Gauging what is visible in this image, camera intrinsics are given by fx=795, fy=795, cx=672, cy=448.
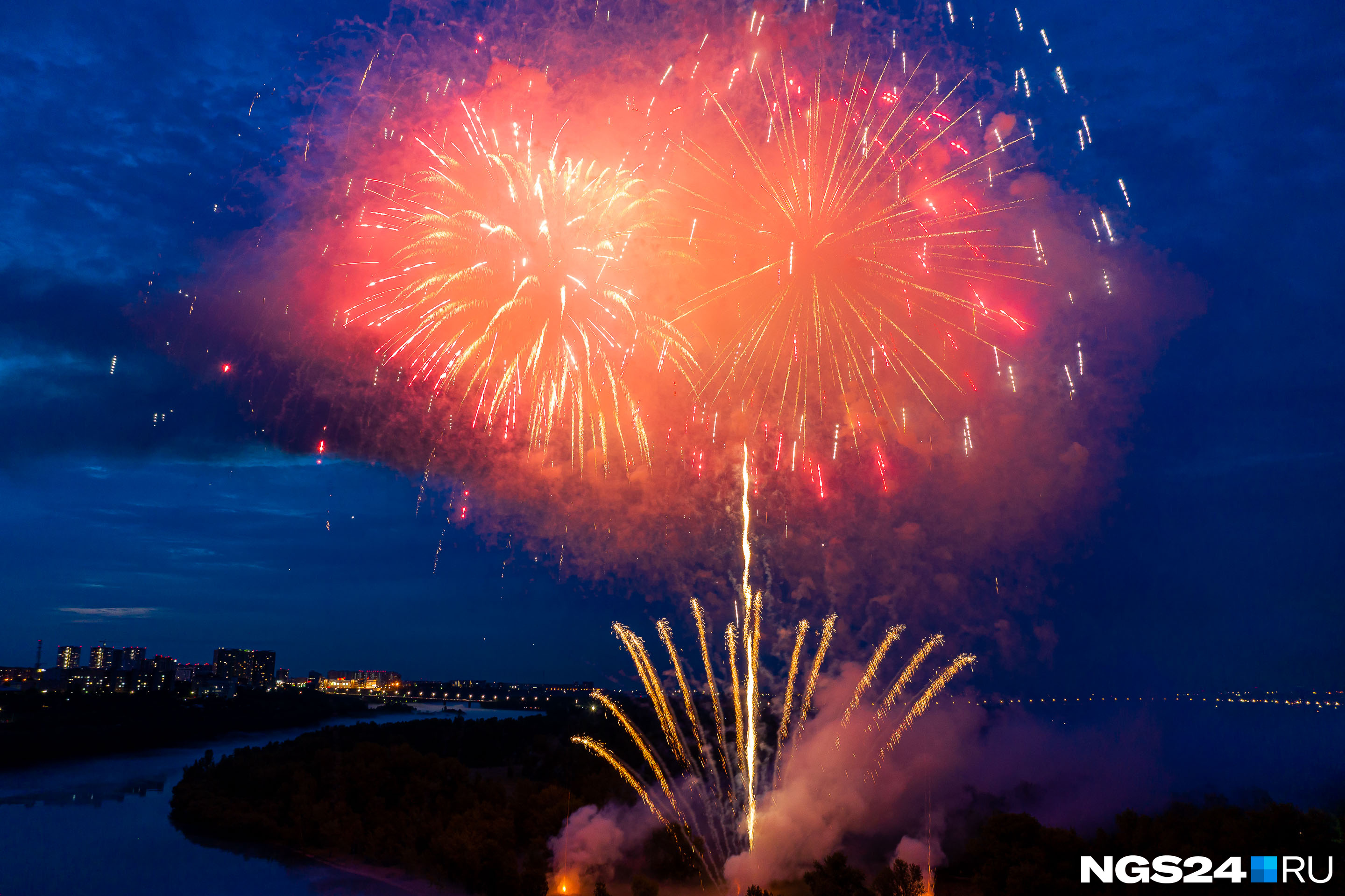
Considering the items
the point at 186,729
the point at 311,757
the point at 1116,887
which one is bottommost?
the point at 186,729

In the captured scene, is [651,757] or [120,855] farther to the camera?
[651,757]

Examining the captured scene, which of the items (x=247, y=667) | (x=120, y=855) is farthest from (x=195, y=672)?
(x=120, y=855)

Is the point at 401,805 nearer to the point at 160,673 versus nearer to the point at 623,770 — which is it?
the point at 623,770

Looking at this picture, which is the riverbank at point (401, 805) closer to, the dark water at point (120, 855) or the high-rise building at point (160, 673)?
the dark water at point (120, 855)

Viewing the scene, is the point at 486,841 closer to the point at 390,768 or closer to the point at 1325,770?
the point at 390,768

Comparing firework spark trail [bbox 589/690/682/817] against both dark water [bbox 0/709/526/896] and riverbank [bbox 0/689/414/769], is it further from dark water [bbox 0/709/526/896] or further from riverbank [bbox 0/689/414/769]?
riverbank [bbox 0/689/414/769]

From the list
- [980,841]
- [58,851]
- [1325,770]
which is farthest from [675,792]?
[1325,770]
